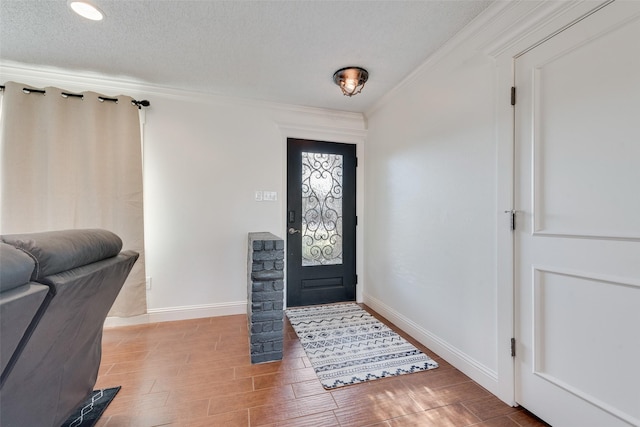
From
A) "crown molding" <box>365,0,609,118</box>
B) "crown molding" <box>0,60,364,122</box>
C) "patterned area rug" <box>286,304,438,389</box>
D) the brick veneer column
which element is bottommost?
"patterned area rug" <box>286,304,438,389</box>

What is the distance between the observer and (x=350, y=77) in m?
2.36

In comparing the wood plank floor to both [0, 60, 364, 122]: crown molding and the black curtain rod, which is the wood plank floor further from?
[0, 60, 364, 122]: crown molding

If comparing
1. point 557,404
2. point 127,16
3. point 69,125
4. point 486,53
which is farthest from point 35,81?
point 557,404

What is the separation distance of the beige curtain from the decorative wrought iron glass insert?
5.65ft

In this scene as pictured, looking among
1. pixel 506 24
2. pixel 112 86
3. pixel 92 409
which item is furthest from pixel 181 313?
pixel 506 24

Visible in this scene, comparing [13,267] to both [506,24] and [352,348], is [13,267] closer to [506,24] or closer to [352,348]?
[352,348]

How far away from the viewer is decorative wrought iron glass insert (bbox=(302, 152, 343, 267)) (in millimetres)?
3271

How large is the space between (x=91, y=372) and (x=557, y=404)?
2385 mm

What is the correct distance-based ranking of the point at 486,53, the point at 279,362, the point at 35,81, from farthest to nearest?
1. the point at 35,81
2. the point at 279,362
3. the point at 486,53

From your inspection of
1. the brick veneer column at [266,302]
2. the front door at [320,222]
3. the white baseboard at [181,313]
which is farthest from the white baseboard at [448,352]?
the white baseboard at [181,313]

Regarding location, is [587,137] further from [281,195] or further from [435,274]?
[281,195]

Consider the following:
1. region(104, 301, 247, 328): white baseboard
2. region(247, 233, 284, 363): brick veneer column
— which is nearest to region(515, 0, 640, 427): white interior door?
A: region(247, 233, 284, 363): brick veneer column

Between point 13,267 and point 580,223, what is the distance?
2092mm

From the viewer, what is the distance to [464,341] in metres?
1.88
